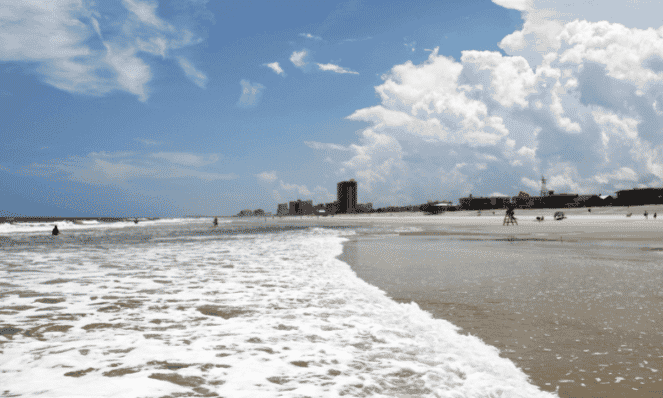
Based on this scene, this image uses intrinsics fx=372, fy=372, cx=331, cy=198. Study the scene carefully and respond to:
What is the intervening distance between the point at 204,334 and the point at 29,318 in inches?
129

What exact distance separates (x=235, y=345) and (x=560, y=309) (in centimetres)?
507

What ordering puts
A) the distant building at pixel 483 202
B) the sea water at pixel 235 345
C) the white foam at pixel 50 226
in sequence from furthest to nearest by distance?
the distant building at pixel 483 202
the white foam at pixel 50 226
the sea water at pixel 235 345

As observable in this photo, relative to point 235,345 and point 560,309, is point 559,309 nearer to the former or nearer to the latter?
point 560,309

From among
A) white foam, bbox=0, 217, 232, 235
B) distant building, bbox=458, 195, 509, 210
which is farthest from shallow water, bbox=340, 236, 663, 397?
distant building, bbox=458, 195, 509, 210

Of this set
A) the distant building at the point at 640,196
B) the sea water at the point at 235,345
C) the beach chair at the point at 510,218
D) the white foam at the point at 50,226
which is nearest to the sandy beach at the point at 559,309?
the sea water at the point at 235,345

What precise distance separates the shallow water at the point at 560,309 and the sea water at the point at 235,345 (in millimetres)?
414

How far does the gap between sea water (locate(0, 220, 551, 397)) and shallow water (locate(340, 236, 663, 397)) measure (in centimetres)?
41

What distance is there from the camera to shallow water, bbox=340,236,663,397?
365cm

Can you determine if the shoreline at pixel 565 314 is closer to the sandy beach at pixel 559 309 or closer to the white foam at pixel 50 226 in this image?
the sandy beach at pixel 559 309

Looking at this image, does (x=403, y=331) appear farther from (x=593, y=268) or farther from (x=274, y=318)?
(x=593, y=268)

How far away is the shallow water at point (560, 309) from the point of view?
3653 millimetres

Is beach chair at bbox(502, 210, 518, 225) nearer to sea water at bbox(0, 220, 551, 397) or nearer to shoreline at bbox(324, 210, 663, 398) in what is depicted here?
shoreline at bbox(324, 210, 663, 398)

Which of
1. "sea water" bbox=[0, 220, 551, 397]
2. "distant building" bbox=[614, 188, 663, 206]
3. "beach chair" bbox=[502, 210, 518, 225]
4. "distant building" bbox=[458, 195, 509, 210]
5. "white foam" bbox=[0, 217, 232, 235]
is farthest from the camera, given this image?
"distant building" bbox=[458, 195, 509, 210]

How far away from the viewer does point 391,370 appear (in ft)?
13.0
